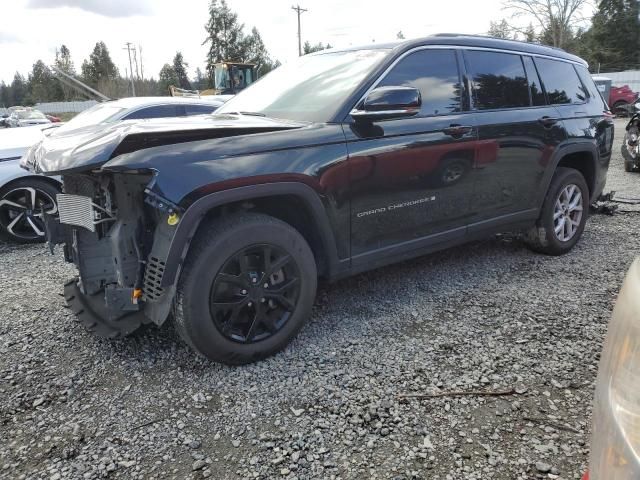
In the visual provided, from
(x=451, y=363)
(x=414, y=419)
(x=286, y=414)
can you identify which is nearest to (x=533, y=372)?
(x=451, y=363)

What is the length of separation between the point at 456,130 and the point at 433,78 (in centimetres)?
41

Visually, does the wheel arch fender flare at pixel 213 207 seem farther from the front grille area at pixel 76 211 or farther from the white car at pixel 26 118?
the white car at pixel 26 118

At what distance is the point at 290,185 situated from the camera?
2836 millimetres

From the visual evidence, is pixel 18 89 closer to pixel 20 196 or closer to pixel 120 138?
pixel 20 196

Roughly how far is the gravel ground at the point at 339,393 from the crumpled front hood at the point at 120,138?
119 centimetres

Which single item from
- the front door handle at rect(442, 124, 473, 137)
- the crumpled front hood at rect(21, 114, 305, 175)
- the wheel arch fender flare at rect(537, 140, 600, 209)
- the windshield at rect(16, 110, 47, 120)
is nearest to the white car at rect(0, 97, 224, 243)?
the crumpled front hood at rect(21, 114, 305, 175)

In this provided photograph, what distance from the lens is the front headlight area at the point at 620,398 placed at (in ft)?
3.68

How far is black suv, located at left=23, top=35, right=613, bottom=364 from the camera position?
262 cm

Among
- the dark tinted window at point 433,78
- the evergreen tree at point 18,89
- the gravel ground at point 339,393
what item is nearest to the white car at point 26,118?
the gravel ground at point 339,393

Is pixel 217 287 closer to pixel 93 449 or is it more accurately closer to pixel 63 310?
pixel 93 449

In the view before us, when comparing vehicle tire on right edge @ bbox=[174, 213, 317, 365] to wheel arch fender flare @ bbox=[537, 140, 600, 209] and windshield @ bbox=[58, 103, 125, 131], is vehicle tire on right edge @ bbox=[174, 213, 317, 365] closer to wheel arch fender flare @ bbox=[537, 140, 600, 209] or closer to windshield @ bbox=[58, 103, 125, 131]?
wheel arch fender flare @ bbox=[537, 140, 600, 209]

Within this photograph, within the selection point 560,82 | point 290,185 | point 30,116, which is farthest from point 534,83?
point 30,116

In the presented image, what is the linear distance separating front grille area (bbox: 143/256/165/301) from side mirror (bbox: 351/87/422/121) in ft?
4.80

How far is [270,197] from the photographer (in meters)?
2.93
